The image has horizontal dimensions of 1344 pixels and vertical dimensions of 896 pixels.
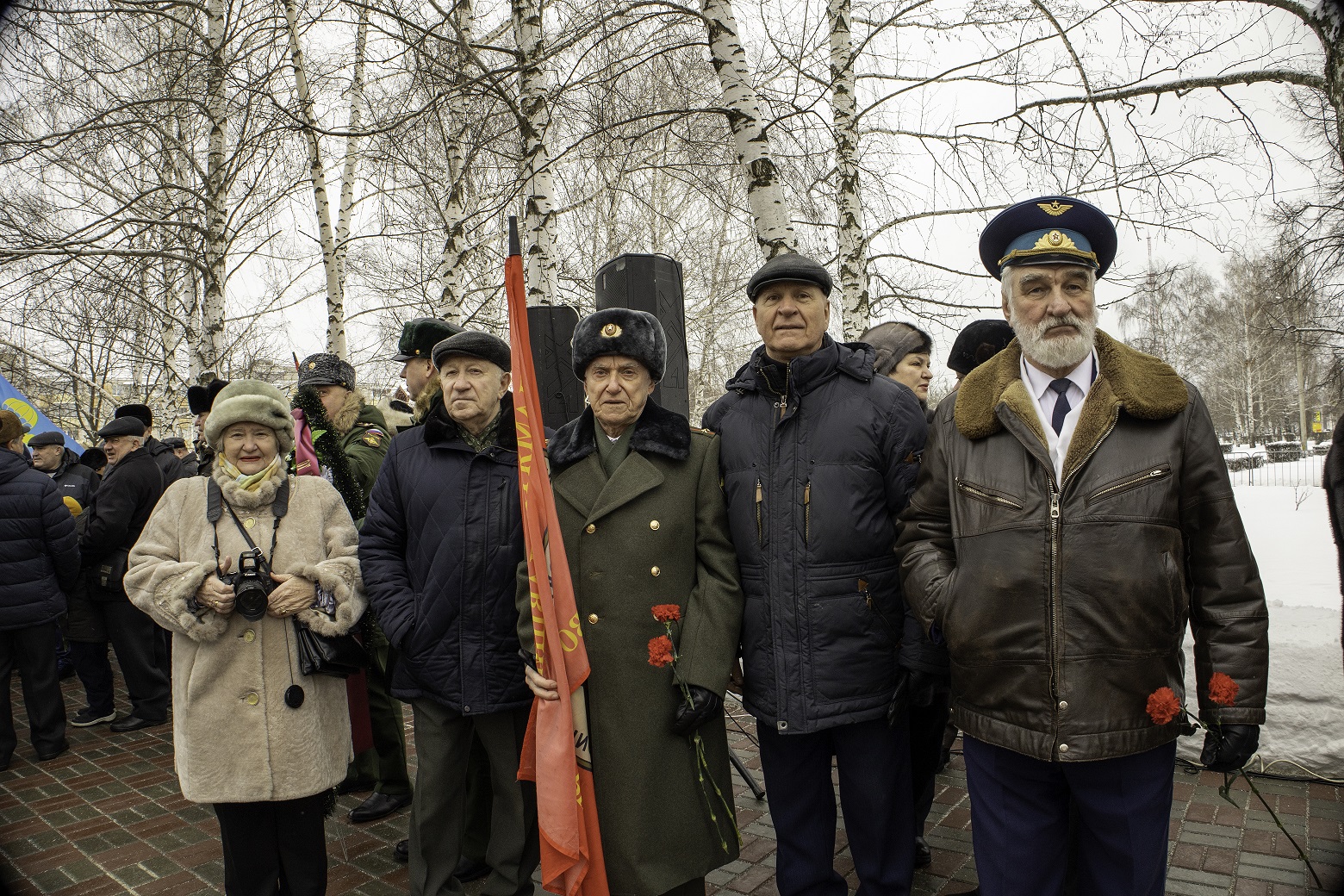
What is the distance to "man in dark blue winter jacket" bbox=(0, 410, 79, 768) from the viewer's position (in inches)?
222

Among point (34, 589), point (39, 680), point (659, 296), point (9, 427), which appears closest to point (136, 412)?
point (9, 427)

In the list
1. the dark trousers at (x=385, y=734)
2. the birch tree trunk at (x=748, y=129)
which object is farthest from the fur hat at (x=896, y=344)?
the dark trousers at (x=385, y=734)

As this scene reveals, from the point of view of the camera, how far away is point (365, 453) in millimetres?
4430

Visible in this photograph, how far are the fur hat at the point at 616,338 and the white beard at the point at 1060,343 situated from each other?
127cm

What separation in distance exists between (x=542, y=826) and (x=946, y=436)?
5.85ft

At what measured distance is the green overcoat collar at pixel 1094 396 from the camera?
7.04ft

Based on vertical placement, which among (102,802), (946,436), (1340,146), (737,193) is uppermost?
(737,193)

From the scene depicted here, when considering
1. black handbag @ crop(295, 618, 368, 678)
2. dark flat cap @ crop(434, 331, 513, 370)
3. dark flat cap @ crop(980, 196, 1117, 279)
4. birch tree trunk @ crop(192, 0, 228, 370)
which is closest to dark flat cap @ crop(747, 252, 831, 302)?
dark flat cap @ crop(980, 196, 1117, 279)

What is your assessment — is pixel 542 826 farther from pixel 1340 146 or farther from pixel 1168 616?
pixel 1340 146

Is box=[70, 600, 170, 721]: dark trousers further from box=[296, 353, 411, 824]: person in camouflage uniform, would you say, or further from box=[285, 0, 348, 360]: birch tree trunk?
box=[285, 0, 348, 360]: birch tree trunk

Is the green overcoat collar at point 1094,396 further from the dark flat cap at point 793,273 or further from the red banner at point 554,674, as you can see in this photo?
the red banner at point 554,674

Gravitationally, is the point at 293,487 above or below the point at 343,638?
above

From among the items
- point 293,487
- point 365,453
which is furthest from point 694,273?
A: point 293,487

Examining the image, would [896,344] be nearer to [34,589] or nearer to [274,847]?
[274,847]
